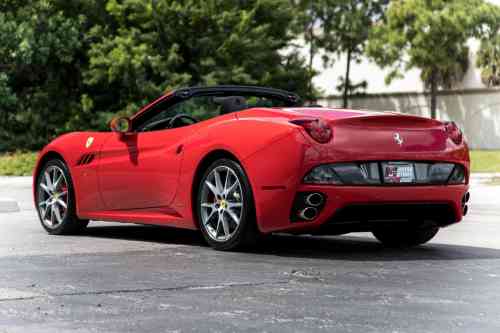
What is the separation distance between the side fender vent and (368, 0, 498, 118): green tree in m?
42.5

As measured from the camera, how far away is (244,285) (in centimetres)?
680

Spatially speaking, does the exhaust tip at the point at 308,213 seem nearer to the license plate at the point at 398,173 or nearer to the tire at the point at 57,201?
the license plate at the point at 398,173

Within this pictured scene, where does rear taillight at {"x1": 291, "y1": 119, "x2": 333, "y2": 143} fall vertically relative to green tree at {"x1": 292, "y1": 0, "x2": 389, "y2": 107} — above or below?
below

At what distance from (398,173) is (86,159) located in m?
3.18

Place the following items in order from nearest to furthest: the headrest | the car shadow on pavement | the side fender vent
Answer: the car shadow on pavement → the headrest → the side fender vent

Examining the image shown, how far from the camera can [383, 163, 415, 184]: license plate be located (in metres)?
8.14

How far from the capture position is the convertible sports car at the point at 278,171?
8031mm

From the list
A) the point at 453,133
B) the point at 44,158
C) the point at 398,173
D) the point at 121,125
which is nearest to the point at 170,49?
the point at 44,158

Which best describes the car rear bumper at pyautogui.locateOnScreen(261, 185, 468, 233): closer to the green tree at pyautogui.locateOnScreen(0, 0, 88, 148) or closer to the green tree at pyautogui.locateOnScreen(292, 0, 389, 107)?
the green tree at pyautogui.locateOnScreen(0, 0, 88, 148)

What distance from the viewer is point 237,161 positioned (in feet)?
27.7

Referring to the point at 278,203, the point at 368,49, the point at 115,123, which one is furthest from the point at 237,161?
the point at 368,49

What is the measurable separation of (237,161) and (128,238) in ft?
6.50

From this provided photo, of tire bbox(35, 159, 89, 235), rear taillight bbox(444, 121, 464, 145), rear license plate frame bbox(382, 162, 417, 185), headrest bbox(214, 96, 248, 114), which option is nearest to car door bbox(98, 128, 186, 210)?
headrest bbox(214, 96, 248, 114)

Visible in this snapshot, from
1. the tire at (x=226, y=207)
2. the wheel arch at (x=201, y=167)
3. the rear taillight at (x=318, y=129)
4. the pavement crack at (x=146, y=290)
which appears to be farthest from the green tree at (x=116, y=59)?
the pavement crack at (x=146, y=290)
